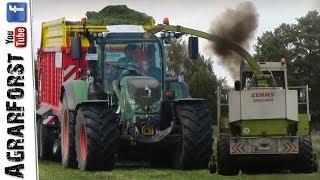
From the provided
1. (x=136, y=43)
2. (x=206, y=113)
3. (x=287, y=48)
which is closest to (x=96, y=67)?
(x=136, y=43)

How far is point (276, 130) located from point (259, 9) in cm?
112

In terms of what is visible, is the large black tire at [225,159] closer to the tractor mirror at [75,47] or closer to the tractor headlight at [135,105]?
the tractor headlight at [135,105]

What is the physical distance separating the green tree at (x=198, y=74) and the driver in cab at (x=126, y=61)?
322 mm

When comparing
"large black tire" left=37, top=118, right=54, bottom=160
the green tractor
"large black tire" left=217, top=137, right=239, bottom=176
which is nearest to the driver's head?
the green tractor

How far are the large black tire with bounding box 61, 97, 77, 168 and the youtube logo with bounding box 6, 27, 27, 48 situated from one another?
4.56ft

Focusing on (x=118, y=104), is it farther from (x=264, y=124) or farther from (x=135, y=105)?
(x=264, y=124)

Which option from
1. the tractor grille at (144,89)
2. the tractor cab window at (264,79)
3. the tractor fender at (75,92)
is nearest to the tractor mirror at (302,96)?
the tractor cab window at (264,79)

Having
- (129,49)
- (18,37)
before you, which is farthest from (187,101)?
(18,37)

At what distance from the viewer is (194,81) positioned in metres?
10.0

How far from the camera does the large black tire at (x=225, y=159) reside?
982 centimetres

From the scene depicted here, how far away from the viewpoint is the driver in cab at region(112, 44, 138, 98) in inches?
405

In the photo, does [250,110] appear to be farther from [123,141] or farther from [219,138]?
[123,141]

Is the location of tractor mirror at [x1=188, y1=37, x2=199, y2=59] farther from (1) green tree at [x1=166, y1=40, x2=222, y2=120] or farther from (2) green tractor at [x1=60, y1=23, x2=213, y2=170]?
(2) green tractor at [x1=60, y1=23, x2=213, y2=170]

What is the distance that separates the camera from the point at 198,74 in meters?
10.0
